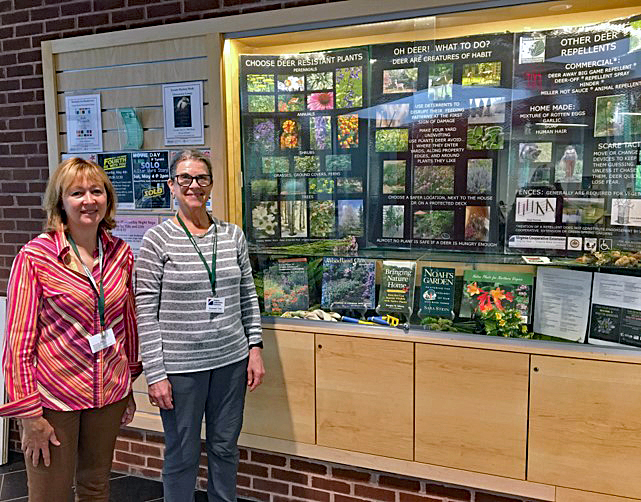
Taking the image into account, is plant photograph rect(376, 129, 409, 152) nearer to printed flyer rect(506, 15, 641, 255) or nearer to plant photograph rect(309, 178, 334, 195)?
plant photograph rect(309, 178, 334, 195)

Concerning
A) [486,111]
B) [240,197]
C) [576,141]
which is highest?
[486,111]

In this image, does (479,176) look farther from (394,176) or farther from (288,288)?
(288,288)

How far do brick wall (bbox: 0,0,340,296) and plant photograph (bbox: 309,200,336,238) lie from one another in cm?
139

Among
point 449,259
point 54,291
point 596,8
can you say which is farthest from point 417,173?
point 54,291

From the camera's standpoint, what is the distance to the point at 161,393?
2215mm

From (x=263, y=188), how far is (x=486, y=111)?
1.23 meters

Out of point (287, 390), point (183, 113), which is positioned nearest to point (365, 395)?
point (287, 390)

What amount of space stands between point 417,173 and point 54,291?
1744 mm

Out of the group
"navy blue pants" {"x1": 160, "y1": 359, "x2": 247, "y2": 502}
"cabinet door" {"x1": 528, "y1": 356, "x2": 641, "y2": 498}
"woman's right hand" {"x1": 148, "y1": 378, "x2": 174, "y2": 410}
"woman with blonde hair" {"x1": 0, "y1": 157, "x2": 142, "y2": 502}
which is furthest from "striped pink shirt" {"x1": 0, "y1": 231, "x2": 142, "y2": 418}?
A: "cabinet door" {"x1": 528, "y1": 356, "x2": 641, "y2": 498}

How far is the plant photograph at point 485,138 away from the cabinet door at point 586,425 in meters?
1.02

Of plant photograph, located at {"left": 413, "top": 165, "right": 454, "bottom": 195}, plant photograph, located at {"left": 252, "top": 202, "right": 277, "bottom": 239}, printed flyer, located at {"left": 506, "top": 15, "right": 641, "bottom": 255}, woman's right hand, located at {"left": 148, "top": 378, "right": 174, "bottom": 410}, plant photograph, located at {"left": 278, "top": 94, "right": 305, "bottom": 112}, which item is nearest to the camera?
woman's right hand, located at {"left": 148, "top": 378, "right": 174, "bottom": 410}

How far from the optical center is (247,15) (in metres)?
2.76

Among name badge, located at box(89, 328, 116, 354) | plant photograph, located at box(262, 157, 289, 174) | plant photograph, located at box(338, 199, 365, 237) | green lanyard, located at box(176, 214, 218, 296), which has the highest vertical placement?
plant photograph, located at box(262, 157, 289, 174)

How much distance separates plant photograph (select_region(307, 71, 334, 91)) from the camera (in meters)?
2.83
